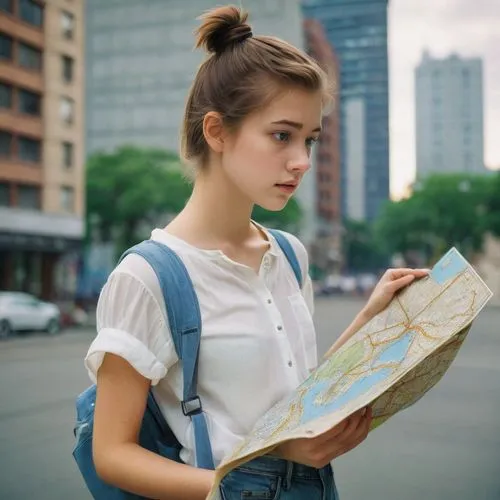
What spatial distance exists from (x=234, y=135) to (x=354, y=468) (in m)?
1.50

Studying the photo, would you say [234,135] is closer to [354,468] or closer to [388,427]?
[354,468]

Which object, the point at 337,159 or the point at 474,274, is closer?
the point at 474,274

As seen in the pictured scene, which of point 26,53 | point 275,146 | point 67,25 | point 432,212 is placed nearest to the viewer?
point 275,146

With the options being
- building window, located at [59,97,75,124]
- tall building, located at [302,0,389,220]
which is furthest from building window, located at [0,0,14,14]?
building window, located at [59,97,75,124]

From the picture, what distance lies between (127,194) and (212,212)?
13.2 metres

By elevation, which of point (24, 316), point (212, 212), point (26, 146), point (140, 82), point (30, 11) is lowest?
point (24, 316)

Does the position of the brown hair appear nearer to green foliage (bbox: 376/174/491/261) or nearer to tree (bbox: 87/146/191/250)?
green foliage (bbox: 376/174/491/261)

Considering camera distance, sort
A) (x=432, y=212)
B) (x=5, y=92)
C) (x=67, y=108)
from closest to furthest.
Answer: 1. (x=5, y=92)
2. (x=67, y=108)
3. (x=432, y=212)

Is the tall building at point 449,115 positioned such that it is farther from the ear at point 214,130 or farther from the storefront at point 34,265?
the storefront at point 34,265

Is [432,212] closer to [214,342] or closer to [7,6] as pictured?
[7,6]

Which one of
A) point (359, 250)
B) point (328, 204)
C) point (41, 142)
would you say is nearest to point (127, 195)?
point (41, 142)

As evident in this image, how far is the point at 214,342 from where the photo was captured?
548 millimetres

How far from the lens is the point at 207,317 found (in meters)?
0.55

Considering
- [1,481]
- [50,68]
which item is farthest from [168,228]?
[50,68]
